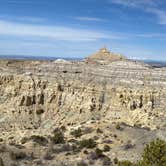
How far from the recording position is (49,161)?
2702 centimetres

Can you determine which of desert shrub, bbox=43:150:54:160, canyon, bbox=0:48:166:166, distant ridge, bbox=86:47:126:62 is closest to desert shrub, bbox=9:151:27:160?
desert shrub, bbox=43:150:54:160

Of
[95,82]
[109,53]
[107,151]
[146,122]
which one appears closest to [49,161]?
[107,151]

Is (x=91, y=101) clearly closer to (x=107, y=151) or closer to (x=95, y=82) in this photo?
(x=95, y=82)

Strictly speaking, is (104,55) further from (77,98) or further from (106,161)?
(106,161)

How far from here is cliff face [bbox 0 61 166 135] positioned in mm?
50219

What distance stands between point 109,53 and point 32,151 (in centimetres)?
10289

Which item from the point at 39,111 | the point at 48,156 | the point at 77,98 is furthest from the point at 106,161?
the point at 39,111

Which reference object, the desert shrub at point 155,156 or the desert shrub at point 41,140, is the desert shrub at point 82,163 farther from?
the desert shrub at point 41,140

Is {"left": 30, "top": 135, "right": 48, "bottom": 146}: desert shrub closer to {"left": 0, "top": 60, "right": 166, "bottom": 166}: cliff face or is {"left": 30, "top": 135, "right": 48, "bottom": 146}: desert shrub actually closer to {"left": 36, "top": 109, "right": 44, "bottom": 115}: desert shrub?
{"left": 0, "top": 60, "right": 166, "bottom": 166}: cliff face

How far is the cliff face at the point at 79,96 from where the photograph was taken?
165 ft

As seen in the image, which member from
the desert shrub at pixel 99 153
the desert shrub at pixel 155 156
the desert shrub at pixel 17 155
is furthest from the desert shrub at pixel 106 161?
the desert shrub at pixel 155 156

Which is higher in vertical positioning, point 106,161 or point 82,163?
point 106,161

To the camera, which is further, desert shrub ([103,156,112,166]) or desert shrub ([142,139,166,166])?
desert shrub ([103,156,112,166])

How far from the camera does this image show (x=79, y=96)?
54969 millimetres
